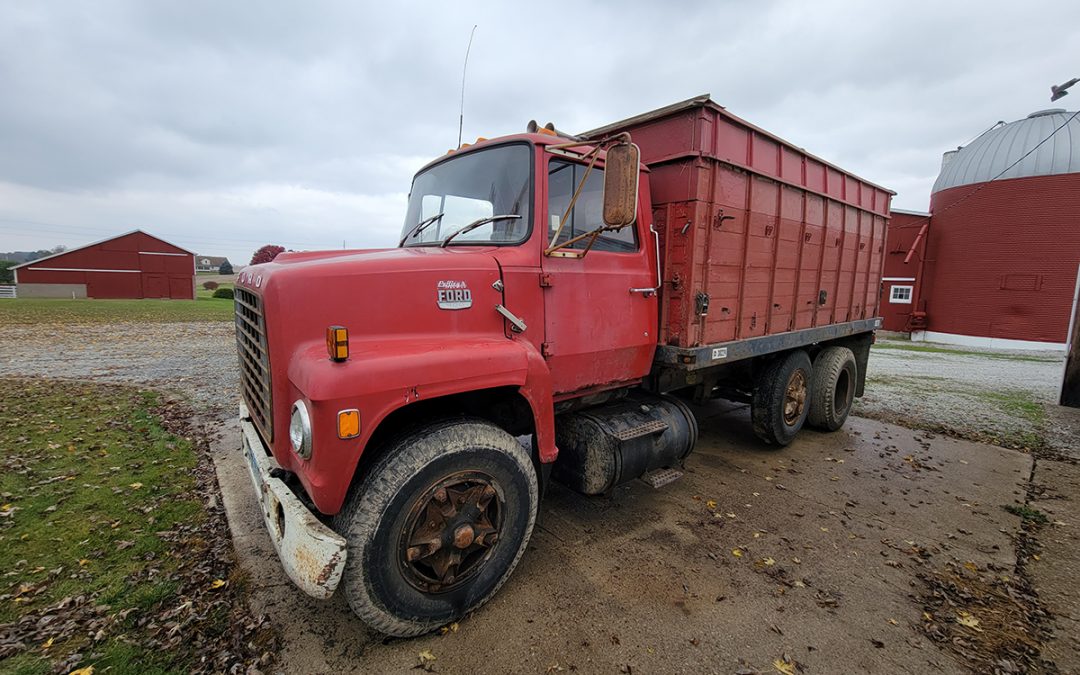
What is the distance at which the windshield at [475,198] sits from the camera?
3.14 meters

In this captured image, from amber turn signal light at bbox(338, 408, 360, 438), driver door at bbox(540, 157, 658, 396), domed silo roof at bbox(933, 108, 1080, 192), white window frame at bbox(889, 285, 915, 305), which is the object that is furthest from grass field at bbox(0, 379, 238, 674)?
white window frame at bbox(889, 285, 915, 305)

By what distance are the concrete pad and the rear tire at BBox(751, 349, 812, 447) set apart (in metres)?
0.38

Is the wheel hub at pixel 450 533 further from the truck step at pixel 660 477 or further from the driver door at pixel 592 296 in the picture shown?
the truck step at pixel 660 477

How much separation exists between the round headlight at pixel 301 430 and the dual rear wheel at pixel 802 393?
4.77 metres

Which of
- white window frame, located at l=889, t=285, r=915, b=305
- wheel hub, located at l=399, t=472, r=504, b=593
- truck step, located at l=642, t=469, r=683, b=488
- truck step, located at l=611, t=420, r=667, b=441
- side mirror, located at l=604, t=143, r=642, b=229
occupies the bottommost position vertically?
truck step, located at l=642, t=469, r=683, b=488

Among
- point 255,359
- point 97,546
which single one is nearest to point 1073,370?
point 255,359

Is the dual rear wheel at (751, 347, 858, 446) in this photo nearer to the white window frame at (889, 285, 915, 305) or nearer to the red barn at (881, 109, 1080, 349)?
the red barn at (881, 109, 1080, 349)

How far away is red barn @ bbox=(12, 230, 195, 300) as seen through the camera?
38.1 meters

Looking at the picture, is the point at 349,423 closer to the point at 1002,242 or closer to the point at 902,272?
the point at 1002,242

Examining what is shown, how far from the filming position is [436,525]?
2.62m

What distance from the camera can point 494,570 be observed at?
9.36 ft

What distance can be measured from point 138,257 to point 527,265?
161ft

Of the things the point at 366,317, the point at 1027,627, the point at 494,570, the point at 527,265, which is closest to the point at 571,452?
the point at 494,570

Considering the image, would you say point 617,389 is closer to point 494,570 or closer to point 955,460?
point 494,570
